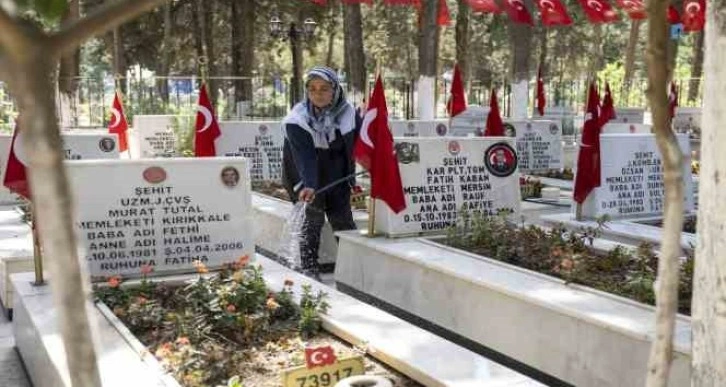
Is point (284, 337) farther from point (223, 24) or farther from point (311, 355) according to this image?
point (223, 24)

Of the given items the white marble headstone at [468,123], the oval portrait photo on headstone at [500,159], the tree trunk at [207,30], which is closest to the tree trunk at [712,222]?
the oval portrait photo on headstone at [500,159]

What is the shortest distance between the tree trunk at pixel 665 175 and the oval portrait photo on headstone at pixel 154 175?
4.12 m

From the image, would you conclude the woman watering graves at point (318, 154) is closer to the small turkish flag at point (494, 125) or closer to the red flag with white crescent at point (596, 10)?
the small turkish flag at point (494, 125)

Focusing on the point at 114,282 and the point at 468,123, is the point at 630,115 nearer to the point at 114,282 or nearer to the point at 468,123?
the point at 468,123

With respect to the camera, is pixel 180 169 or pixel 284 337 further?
pixel 180 169

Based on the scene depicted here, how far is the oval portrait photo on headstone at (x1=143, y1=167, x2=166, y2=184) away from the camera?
548cm

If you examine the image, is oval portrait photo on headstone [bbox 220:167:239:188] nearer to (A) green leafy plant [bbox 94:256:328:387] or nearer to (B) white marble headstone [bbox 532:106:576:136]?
(A) green leafy plant [bbox 94:256:328:387]

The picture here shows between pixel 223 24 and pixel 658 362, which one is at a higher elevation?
pixel 223 24

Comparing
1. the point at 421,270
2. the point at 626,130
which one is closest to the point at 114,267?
the point at 421,270

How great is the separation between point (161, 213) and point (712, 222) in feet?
12.8

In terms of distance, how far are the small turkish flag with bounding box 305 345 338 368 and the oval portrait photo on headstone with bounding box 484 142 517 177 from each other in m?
3.89

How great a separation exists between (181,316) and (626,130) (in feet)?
35.8

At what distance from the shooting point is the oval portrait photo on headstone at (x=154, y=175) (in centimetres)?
548

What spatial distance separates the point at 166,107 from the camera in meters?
24.1
